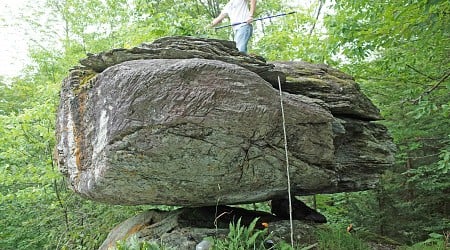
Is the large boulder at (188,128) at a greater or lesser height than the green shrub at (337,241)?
greater

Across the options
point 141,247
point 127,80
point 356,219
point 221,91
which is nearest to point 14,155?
point 141,247

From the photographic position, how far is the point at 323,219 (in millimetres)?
6574

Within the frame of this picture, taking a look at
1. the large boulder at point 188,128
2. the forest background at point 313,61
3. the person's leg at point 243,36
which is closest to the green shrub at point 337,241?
the large boulder at point 188,128

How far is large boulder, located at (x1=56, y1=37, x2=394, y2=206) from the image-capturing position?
4000mm

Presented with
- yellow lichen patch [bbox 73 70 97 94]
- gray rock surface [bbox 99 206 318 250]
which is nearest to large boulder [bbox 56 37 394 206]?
yellow lichen patch [bbox 73 70 97 94]

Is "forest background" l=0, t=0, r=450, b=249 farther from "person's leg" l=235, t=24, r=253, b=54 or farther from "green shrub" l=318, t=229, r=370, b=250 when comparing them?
"green shrub" l=318, t=229, r=370, b=250

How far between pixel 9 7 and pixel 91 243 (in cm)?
830

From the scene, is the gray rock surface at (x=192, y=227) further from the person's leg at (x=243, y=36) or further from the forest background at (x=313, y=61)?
the person's leg at (x=243, y=36)

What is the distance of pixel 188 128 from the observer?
4.07 m

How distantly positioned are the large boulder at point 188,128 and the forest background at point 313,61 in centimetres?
208

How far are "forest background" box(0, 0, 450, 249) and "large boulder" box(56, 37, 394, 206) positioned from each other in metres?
2.08

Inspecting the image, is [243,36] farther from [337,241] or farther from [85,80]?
[337,241]

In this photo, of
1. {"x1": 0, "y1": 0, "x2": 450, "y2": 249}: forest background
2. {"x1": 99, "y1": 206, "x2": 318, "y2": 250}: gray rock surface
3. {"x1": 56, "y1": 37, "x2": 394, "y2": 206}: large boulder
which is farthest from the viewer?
{"x1": 0, "y1": 0, "x2": 450, "y2": 249}: forest background

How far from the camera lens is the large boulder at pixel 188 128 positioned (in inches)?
157
